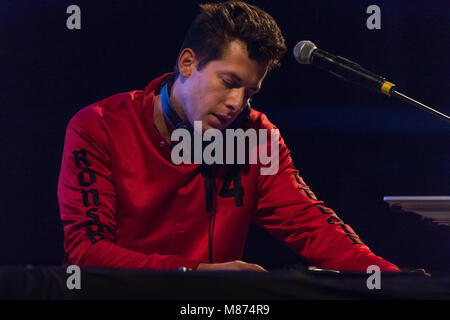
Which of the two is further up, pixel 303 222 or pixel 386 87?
pixel 386 87

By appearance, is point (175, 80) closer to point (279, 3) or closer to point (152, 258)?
point (279, 3)

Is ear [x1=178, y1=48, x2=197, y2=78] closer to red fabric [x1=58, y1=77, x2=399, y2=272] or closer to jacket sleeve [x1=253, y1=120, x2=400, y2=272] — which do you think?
red fabric [x1=58, y1=77, x2=399, y2=272]

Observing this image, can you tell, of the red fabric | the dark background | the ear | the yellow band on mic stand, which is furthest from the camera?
the dark background

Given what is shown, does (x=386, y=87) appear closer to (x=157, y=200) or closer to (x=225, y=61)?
(x=225, y=61)

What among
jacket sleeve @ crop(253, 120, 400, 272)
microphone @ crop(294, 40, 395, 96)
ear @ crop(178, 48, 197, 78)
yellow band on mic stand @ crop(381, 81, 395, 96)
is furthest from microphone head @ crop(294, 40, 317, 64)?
jacket sleeve @ crop(253, 120, 400, 272)

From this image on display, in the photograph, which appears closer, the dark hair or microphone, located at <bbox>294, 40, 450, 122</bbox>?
microphone, located at <bbox>294, 40, 450, 122</bbox>

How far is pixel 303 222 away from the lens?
183 cm

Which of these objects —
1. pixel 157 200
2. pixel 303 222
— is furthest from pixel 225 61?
pixel 303 222

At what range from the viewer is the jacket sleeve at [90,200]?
1.40m

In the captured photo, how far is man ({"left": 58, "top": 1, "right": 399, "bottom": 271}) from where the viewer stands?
1646 millimetres

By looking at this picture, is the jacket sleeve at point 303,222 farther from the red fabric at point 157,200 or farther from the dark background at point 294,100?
the dark background at point 294,100

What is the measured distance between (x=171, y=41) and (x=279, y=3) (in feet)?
1.48

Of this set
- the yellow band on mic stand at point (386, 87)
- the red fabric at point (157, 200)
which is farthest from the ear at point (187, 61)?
the yellow band on mic stand at point (386, 87)

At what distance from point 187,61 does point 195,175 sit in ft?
1.30
